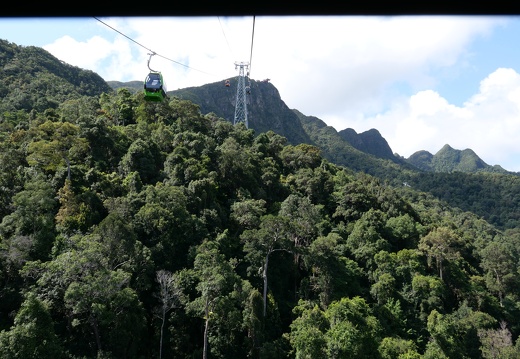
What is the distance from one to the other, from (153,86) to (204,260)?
8153 mm

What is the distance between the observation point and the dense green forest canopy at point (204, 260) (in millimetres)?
15234

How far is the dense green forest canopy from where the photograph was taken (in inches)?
600

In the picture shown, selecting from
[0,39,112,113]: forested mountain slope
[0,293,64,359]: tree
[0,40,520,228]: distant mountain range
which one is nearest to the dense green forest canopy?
[0,293,64,359]: tree

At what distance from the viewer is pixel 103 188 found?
2114 centimetres

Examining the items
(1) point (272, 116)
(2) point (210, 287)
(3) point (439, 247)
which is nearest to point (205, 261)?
(2) point (210, 287)

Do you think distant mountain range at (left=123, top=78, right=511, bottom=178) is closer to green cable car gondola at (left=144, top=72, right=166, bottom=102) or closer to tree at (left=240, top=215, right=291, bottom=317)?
tree at (left=240, top=215, right=291, bottom=317)

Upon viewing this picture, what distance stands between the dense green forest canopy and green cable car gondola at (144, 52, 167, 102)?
584 centimetres

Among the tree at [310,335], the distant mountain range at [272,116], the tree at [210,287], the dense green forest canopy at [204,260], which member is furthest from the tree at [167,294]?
the distant mountain range at [272,116]

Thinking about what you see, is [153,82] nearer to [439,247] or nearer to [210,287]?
[210,287]

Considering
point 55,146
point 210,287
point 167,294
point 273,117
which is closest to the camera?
point 167,294

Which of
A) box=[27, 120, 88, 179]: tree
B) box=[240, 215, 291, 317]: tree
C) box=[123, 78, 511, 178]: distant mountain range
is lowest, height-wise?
box=[240, 215, 291, 317]: tree

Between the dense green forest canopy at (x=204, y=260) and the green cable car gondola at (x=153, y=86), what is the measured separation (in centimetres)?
584

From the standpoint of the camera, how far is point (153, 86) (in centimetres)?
1556

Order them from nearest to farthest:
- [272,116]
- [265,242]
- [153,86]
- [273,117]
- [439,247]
→ [153,86], [265,242], [439,247], [273,117], [272,116]
